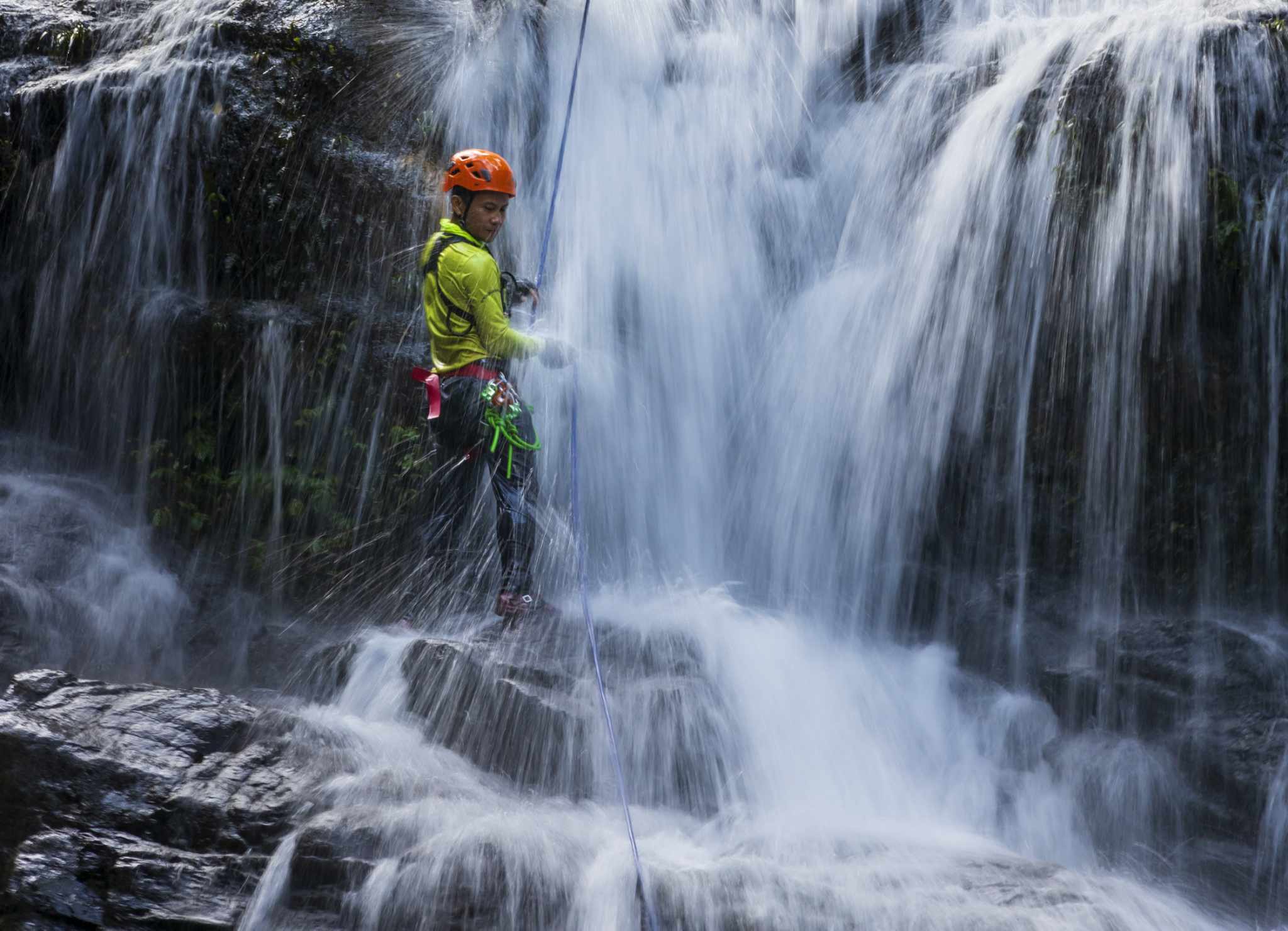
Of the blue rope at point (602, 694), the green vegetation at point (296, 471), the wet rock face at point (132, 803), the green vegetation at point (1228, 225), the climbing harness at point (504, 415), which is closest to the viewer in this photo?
the blue rope at point (602, 694)

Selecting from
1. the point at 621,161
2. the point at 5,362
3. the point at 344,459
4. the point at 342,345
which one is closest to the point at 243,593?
the point at 344,459

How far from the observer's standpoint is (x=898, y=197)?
664 centimetres

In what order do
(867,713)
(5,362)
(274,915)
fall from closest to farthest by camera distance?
(274,915) < (867,713) < (5,362)

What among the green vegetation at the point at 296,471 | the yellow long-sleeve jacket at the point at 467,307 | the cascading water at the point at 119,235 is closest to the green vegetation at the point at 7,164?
the cascading water at the point at 119,235

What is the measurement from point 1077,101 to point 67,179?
6797 mm

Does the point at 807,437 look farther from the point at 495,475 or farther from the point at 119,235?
the point at 119,235

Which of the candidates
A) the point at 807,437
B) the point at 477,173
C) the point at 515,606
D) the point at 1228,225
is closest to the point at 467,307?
the point at 477,173

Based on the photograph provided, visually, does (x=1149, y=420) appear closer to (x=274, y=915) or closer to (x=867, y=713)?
(x=867, y=713)

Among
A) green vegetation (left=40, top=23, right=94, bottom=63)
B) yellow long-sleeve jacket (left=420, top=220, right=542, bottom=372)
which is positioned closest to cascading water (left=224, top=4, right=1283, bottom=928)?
yellow long-sleeve jacket (left=420, top=220, right=542, bottom=372)

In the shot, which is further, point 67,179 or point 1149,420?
point 67,179

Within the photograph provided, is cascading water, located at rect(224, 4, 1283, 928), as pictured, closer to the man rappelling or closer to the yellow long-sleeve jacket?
the man rappelling

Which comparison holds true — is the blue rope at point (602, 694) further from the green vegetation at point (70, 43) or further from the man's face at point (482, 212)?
the green vegetation at point (70, 43)

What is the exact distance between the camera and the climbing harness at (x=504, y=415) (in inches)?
195

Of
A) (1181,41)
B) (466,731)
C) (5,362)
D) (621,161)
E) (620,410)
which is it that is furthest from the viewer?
(5,362)
